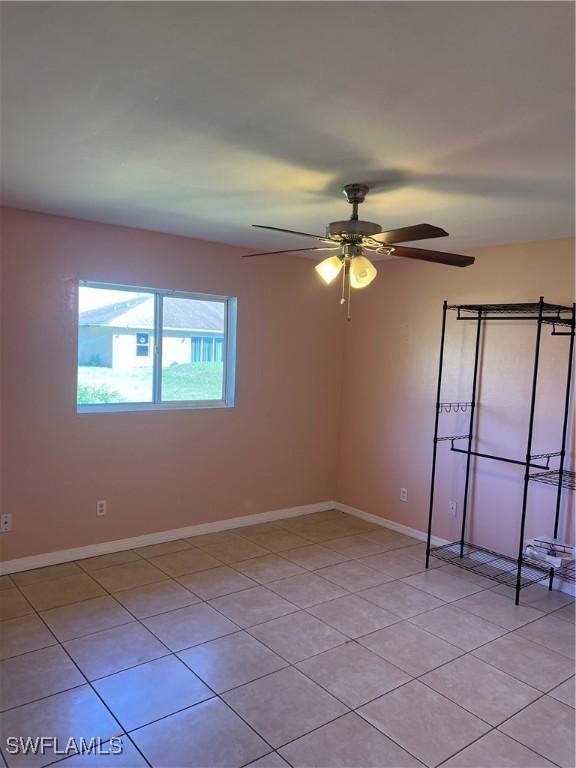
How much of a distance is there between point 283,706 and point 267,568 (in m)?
1.47

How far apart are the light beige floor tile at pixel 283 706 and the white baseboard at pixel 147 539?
1855mm

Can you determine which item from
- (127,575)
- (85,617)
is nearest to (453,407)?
(127,575)

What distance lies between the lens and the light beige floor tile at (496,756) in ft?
6.67

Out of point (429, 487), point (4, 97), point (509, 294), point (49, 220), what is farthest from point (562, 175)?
point (49, 220)

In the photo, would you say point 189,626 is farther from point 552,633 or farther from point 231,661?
point 552,633

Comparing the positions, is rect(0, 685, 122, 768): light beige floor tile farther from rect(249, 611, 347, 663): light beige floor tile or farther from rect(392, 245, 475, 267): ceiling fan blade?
rect(392, 245, 475, 267): ceiling fan blade

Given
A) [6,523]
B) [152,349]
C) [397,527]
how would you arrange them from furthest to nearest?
[397,527] < [152,349] < [6,523]

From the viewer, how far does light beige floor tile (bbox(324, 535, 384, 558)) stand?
4.14 metres

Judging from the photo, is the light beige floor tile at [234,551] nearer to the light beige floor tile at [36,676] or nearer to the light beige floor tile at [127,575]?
the light beige floor tile at [127,575]

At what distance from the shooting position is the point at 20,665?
253 cm

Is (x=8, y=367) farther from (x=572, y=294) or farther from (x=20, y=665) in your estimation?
(x=572, y=294)

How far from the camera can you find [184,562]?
12.5 ft

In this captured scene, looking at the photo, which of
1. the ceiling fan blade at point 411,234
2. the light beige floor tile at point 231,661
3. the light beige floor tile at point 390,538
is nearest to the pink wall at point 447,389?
the light beige floor tile at point 390,538

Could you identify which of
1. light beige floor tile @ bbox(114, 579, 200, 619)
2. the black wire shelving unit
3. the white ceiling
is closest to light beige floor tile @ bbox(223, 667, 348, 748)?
light beige floor tile @ bbox(114, 579, 200, 619)
